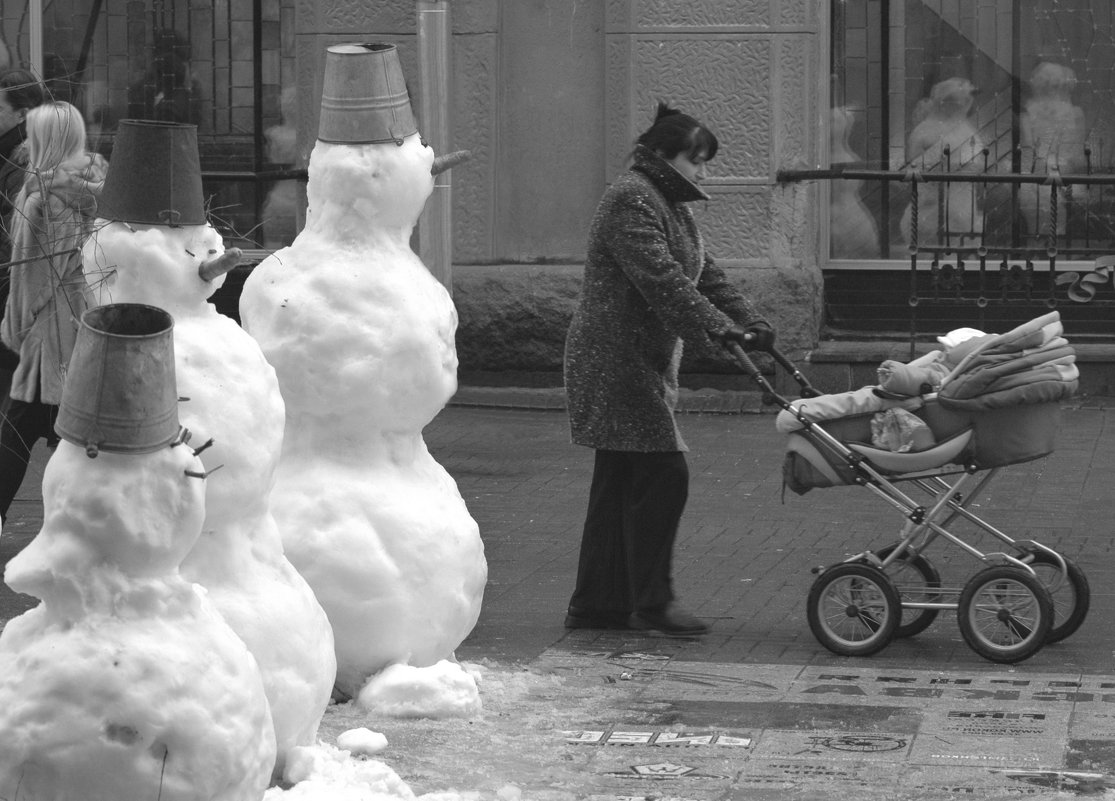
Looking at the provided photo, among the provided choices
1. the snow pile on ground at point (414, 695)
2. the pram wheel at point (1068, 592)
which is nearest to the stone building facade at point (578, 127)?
the pram wheel at point (1068, 592)

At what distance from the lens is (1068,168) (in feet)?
43.1

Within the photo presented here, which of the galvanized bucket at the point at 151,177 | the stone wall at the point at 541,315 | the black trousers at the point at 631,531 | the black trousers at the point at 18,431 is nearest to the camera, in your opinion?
the galvanized bucket at the point at 151,177

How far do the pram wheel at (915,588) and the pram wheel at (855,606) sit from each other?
0.39 ft

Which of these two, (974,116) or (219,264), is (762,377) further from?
(974,116)

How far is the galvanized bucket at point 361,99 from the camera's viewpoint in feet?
18.9

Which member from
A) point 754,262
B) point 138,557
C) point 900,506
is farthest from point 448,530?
point 754,262

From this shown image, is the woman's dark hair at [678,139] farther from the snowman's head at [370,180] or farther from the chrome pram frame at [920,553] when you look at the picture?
the snowman's head at [370,180]

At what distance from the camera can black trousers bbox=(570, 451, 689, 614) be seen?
22.7 feet

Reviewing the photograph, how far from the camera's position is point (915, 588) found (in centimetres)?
683

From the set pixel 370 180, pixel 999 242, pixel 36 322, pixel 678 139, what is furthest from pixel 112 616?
pixel 999 242

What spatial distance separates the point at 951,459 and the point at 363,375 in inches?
80.3

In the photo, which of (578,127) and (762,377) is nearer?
(762,377)

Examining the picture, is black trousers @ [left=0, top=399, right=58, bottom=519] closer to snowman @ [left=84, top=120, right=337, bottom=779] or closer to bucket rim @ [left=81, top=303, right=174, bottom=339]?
snowman @ [left=84, top=120, right=337, bottom=779]

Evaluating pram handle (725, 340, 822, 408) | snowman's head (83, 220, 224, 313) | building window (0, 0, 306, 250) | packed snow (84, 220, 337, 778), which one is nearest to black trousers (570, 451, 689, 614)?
pram handle (725, 340, 822, 408)
